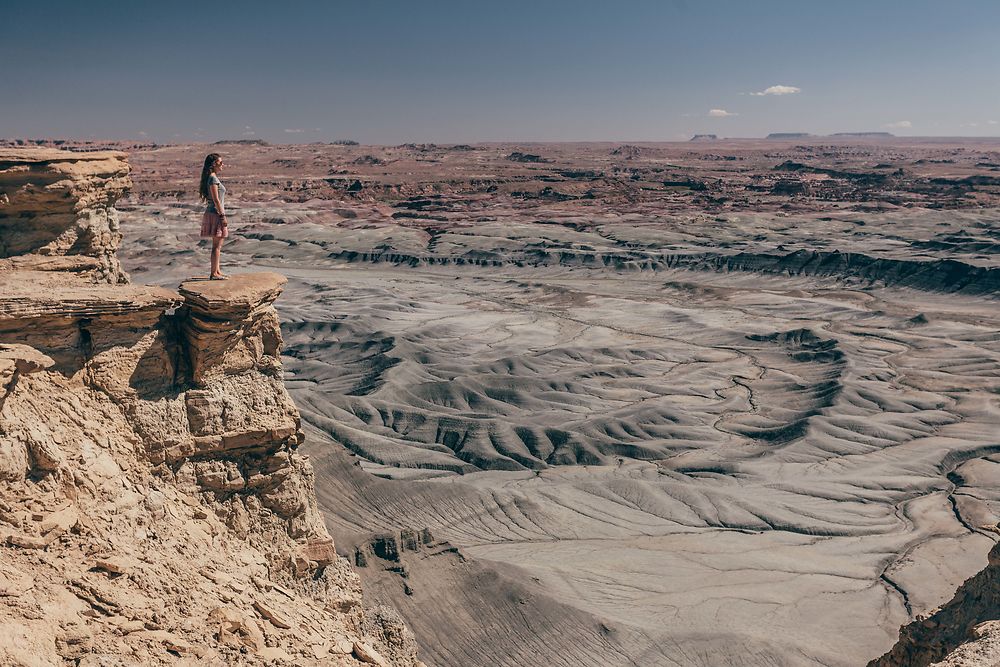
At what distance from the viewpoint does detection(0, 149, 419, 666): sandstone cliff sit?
4.38m

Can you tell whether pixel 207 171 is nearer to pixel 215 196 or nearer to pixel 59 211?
pixel 215 196

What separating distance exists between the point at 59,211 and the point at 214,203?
118 cm

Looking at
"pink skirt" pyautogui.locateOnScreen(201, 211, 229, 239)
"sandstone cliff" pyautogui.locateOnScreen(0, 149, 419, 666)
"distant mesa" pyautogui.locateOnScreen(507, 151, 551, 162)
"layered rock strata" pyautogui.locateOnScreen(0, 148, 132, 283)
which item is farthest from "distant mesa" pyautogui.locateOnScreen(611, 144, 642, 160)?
"sandstone cliff" pyautogui.locateOnScreen(0, 149, 419, 666)

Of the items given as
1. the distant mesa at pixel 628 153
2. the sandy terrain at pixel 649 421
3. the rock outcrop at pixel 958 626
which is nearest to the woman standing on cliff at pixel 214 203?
the sandy terrain at pixel 649 421

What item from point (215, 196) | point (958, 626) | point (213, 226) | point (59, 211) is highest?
point (215, 196)

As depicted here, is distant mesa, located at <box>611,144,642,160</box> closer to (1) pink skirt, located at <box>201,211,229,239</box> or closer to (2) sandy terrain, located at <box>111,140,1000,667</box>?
(2) sandy terrain, located at <box>111,140,1000,667</box>

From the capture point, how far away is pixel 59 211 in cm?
621

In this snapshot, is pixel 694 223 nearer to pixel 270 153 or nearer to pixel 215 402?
pixel 215 402

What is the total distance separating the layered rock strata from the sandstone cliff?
0.01 metres

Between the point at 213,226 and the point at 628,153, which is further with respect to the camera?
the point at 628,153

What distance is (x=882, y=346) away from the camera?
29234mm

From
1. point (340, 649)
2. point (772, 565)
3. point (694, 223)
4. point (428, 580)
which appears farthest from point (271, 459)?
point (694, 223)

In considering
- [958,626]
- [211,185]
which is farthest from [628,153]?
[211,185]

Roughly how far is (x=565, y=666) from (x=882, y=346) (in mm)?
23725
